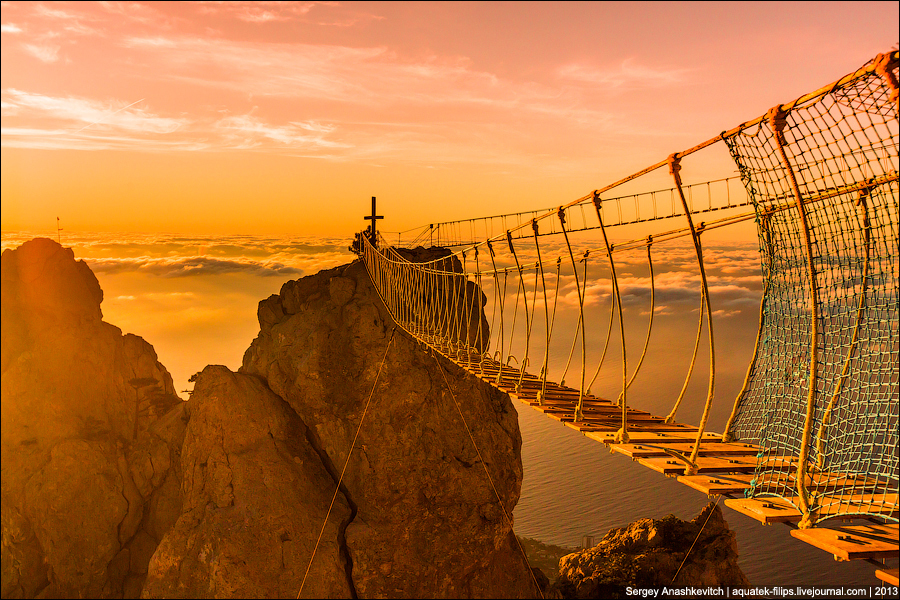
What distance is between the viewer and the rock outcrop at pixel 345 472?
1413cm

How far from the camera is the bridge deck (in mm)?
2910

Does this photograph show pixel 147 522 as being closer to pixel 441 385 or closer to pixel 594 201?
pixel 441 385

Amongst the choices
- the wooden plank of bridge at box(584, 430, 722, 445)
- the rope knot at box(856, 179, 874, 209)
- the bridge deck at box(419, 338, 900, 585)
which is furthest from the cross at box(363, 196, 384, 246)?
the rope knot at box(856, 179, 874, 209)

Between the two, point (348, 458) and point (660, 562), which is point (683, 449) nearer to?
point (348, 458)

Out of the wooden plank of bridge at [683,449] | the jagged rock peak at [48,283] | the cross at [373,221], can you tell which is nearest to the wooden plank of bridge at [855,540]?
the wooden plank of bridge at [683,449]

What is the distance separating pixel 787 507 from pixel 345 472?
44.5 feet

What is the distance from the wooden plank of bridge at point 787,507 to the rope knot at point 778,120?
2.00m

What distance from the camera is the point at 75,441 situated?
1571 centimetres

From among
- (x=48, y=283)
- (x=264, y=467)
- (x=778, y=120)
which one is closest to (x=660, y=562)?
(x=264, y=467)

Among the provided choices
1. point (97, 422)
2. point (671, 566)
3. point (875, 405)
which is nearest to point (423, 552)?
point (671, 566)

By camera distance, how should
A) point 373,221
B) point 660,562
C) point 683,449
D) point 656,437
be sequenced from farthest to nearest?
point 373,221 < point 660,562 < point 656,437 < point 683,449

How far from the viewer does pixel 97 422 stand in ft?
54.3

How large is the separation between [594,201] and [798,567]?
38.9 m

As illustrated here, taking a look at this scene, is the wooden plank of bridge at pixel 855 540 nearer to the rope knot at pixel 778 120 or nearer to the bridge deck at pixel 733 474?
the bridge deck at pixel 733 474
